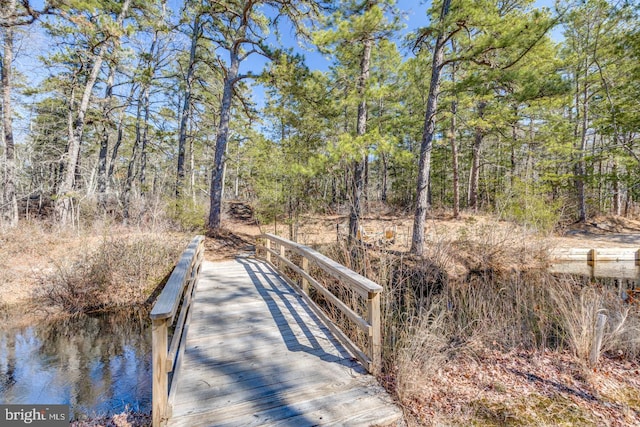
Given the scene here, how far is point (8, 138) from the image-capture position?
8836 mm

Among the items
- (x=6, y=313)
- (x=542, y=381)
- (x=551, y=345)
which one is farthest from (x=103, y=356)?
(x=551, y=345)

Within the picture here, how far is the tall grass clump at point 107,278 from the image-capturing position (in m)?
5.22

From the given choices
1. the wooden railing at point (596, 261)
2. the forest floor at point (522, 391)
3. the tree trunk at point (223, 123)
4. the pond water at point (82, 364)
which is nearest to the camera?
the forest floor at point (522, 391)

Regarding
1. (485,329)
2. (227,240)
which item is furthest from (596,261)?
(227,240)

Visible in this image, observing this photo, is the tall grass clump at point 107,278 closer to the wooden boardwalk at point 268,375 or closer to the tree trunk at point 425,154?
the wooden boardwalk at point 268,375

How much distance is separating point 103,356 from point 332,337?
334cm

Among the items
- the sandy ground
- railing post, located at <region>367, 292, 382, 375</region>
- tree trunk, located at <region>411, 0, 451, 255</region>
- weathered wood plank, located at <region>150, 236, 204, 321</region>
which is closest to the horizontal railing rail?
the sandy ground

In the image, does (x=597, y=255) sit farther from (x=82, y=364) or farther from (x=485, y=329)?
(x=82, y=364)

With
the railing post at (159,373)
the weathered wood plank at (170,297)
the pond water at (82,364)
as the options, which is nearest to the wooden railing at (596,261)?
the weathered wood plank at (170,297)

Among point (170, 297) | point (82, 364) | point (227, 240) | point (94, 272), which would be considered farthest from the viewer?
point (227, 240)

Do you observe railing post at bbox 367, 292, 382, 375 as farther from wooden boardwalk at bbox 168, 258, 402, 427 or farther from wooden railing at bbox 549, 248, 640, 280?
wooden railing at bbox 549, 248, 640, 280

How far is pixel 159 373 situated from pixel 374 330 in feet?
5.45

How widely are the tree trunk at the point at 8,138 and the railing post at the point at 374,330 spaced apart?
38.6ft

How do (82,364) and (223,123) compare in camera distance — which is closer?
(82,364)
